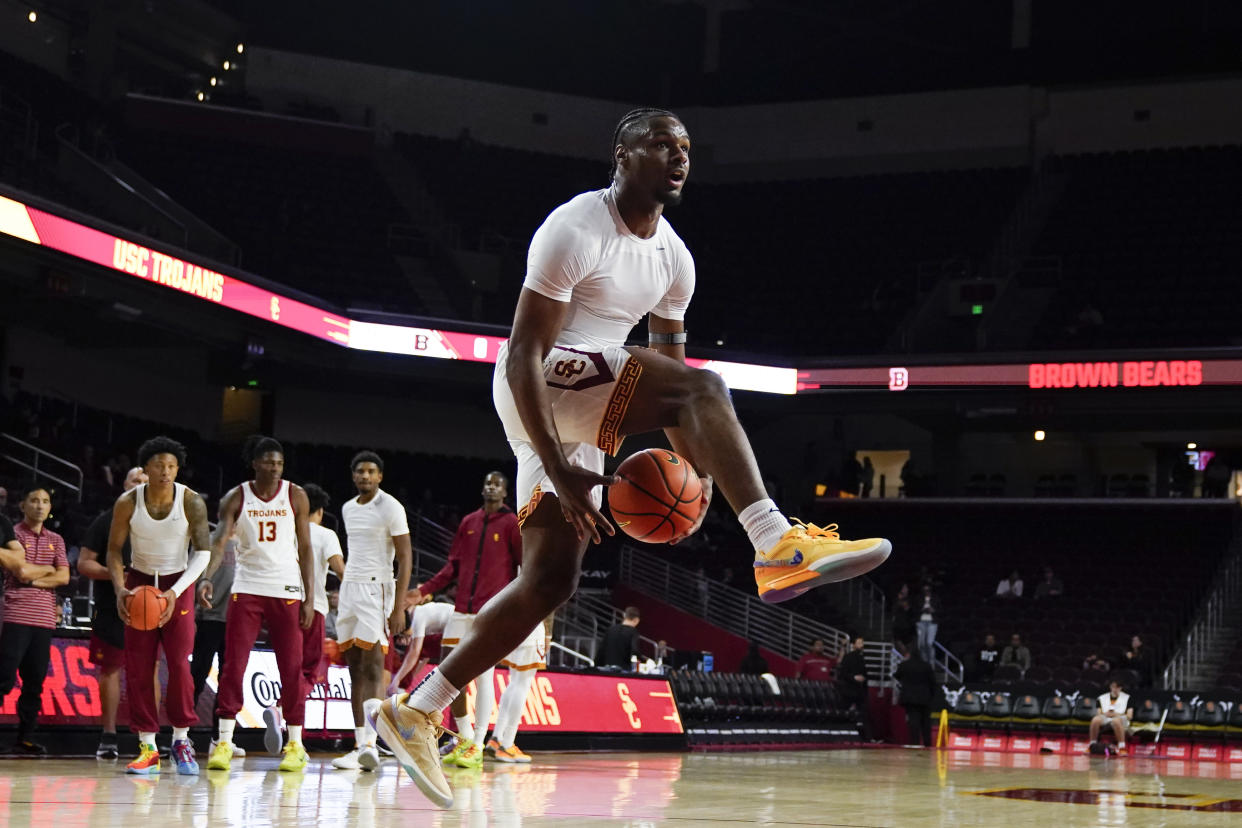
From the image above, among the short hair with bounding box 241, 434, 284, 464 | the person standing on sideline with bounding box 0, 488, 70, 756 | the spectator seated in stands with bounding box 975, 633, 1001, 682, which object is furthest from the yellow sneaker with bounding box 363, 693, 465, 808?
the spectator seated in stands with bounding box 975, 633, 1001, 682

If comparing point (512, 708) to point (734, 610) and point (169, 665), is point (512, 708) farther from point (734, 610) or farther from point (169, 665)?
point (734, 610)

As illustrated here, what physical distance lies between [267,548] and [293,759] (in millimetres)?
1232

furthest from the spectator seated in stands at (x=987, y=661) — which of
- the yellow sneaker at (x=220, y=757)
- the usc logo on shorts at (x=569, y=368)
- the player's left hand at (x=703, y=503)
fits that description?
the usc logo on shorts at (x=569, y=368)

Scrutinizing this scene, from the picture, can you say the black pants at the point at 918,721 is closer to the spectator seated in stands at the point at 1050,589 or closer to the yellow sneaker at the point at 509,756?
the spectator seated in stands at the point at 1050,589

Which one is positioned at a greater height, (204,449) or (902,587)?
(204,449)

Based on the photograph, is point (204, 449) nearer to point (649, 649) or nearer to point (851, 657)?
point (649, 649)

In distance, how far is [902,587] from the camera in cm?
2619

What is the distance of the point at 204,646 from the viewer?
9.69 m

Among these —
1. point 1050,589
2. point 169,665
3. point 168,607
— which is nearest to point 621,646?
point 169,665

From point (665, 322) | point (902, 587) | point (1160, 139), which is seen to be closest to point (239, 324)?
point (902, 587)

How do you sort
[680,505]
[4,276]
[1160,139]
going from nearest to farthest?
1. [680,505]
2. [4,276]
3. [1160,139]

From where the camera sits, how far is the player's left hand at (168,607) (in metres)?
8.12

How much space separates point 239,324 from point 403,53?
13199 millimetres

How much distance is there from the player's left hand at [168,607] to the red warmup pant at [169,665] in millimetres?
48
